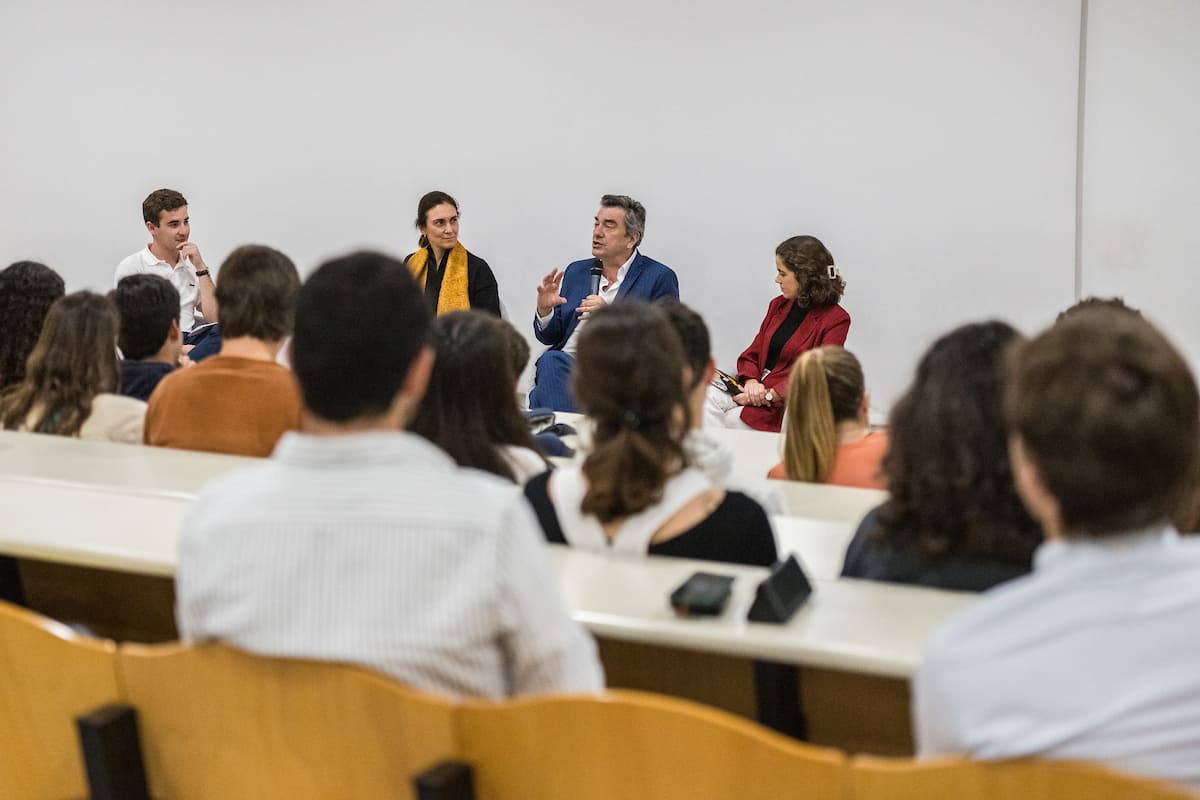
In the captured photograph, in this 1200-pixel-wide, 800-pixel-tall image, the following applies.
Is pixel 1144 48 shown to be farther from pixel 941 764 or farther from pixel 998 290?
pixel 941 764

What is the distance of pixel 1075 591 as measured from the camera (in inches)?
49.3

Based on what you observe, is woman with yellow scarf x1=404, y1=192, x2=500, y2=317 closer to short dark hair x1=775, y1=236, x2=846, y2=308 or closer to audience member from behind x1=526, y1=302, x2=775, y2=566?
short dark hair x1=775, y1=236, x2=846, y2=308

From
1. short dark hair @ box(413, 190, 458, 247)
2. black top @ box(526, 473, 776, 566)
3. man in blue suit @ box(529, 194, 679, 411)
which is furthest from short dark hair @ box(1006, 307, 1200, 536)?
short dark hair @ box(413, 190, 458, 247)

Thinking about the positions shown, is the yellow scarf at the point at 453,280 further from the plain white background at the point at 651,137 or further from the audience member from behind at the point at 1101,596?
the audience member from behind at the point at 1101,596

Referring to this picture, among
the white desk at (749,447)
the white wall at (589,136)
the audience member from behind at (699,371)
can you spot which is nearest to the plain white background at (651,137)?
the white wall at (589,136)

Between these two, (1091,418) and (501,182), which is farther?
(501,182)

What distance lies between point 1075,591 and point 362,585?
2.54 feet

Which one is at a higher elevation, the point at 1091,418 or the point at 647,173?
the point at 647,173

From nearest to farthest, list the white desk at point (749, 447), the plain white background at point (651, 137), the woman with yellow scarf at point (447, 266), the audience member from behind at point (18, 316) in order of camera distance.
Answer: the white desk at point (749, 447) < the audience member from behind at point (18, 316) < the plain white background at point (651, 137) < the woman with yellow scarf at point (447, 266)

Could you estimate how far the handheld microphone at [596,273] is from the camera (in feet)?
18.0

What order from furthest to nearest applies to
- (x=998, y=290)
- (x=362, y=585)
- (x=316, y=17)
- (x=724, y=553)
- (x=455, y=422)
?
(x=316, y=17) → (x=998, y=290) → (x=455, y=422) → (x=724, y=553) → (x=362, y=585)

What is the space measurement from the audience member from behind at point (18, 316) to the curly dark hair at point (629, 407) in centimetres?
228

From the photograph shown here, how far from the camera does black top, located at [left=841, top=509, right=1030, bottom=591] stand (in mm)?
1907

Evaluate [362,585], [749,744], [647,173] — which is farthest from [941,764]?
[647,173]
